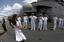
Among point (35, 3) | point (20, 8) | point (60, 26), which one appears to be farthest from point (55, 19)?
point (20, 8)

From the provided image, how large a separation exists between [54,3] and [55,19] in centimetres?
24

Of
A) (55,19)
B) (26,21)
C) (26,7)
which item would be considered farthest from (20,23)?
(55,19)

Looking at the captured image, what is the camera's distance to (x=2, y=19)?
99.3 inches

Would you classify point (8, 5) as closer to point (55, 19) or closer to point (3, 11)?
point (3, 11)

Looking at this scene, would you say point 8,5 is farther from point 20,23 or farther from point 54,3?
point 54,3

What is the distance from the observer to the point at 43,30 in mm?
2693

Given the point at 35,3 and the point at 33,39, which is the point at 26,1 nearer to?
the point at 35,3

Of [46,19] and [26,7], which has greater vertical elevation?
[26,7]

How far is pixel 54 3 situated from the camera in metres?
2.64

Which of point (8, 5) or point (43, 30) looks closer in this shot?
point (8, 5)

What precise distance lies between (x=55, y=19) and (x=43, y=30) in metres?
0.24

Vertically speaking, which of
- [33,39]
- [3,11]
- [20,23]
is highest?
[3,11]

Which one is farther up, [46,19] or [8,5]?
[8,5]

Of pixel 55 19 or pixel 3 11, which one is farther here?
pixel 55 19
